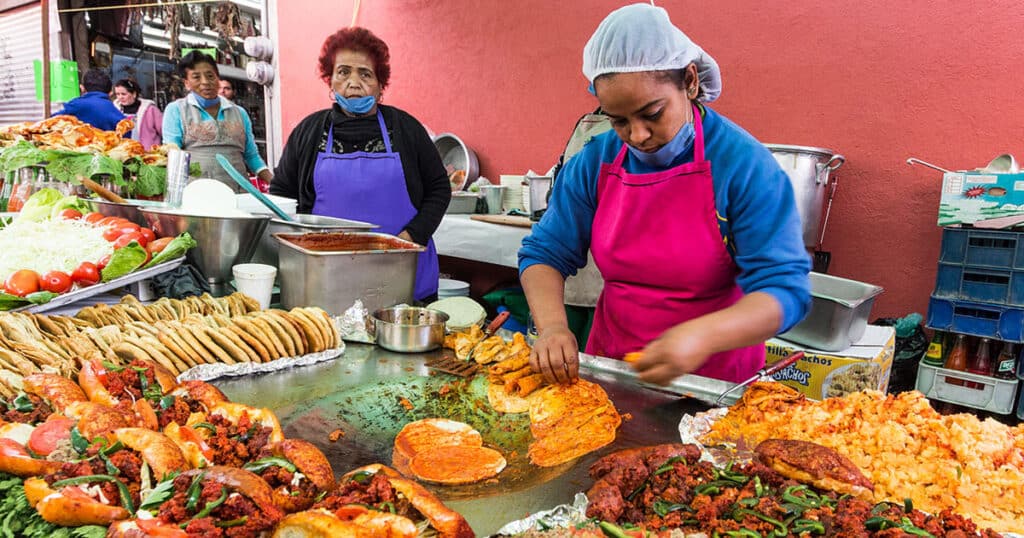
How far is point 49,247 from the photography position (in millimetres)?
2920

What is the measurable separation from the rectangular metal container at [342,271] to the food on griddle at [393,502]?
144cm

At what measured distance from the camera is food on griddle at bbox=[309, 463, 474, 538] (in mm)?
1302

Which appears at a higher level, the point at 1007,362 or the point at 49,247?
the point at 49,247

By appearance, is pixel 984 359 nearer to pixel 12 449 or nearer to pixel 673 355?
pixel 673 355

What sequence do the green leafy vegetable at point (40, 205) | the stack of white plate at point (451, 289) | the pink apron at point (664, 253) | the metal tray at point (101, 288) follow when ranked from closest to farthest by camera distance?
the pink apron at point (664, 253) < the metal tray at point (101, 288) < the green leafy vegetable at point (40, 205) < the stack of white plate at point (451, 289)

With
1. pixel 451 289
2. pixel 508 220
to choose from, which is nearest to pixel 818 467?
pixel 451 289

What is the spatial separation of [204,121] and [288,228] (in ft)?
13.5

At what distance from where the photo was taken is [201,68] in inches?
250

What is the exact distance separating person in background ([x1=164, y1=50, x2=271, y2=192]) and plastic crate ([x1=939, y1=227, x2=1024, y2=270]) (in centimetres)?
631

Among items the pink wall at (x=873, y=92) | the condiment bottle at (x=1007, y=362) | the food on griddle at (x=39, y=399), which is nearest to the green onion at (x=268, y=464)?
the food on griddle at (x=39, y=399)

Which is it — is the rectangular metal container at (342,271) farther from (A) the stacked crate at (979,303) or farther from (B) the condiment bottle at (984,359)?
(B) the condiment bottle at (984,359)

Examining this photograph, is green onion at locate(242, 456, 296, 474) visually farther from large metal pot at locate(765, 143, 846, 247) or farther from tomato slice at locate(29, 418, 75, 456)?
large metal pot at locate(765, 143, 846, 247)

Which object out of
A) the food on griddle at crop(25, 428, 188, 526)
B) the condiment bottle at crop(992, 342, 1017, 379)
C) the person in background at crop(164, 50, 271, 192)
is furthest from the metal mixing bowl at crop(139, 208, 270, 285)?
the condiment bottle at crop(992, 342, 1017, 379)

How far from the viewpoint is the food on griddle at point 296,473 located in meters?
1.42
